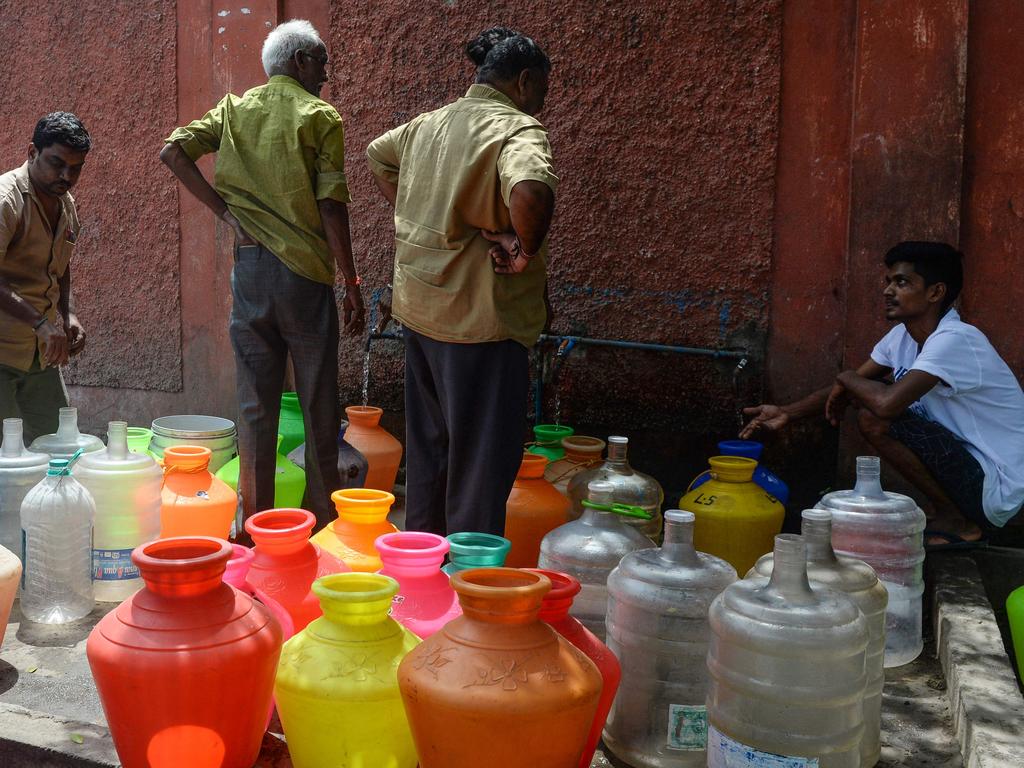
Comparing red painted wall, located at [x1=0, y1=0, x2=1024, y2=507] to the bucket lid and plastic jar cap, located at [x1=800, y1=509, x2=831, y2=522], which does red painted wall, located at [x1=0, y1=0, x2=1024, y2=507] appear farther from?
plastic jar cap, located at [x1=800, y1=509, x2=831, y2=522]

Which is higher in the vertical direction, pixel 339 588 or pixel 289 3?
pixel 289 3

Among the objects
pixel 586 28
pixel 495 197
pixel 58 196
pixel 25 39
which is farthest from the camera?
pixel 25 39

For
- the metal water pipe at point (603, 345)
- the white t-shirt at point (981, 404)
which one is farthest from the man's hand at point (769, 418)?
the white t-shirt at point (981, 404)

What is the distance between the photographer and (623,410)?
507cm

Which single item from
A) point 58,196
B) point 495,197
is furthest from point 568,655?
point 58,196

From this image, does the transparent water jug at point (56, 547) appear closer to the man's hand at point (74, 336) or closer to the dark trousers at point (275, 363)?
the dark trousers at point (275, 363)

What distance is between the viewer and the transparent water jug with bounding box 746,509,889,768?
2.31 meters

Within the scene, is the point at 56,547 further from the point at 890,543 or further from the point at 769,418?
the point at 769,418

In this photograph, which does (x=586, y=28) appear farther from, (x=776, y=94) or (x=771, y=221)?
(x=771, y=221)

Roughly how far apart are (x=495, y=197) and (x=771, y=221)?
193cm

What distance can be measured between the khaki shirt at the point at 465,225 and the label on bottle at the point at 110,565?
130cm

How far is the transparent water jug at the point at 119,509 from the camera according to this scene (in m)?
3.40

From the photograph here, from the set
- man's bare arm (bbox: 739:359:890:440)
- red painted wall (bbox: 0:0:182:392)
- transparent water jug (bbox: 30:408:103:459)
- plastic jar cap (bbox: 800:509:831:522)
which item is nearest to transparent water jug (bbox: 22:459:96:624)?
transparent water jug (bbox: 30:408:103:459)

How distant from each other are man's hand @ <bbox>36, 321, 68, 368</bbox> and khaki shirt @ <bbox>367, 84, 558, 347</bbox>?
5.00ft
